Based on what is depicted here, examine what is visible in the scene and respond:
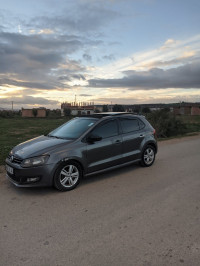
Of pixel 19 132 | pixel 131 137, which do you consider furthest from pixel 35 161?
pixel 19 132

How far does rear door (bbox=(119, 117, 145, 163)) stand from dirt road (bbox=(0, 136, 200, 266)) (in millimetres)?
732

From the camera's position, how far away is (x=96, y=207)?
3.99 m

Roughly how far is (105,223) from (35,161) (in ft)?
6.17

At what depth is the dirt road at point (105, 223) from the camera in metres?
2.69

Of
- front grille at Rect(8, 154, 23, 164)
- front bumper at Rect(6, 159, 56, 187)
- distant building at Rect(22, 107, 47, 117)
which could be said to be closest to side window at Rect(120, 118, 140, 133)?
front bumper at Rect(6, 159, 56, 187)

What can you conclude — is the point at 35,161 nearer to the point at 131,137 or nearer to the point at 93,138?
the point at 93,138

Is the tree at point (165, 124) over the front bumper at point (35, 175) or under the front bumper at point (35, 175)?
over

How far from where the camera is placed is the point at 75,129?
559cm

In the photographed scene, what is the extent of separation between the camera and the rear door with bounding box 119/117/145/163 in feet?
19.3

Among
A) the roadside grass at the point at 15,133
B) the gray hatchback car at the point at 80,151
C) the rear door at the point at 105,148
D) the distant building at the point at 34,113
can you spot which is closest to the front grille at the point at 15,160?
the gray hatchback car at the point at 80,151

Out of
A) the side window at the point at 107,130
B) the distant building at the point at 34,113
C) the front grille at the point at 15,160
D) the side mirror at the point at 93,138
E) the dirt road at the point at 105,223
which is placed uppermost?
the distant building at the point at 34,113

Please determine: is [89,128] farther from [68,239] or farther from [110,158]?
[68,239]

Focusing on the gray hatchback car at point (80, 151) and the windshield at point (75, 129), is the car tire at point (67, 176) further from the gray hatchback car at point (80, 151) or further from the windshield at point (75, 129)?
the windshield at point (75, 129)

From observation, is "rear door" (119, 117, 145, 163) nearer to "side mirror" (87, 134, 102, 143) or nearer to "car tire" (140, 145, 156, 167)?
"car tire" (140, 145, 156, 167)
